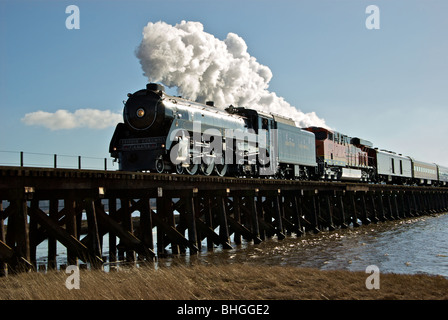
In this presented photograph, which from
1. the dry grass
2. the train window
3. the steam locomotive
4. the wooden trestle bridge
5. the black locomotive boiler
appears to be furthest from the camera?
the train window

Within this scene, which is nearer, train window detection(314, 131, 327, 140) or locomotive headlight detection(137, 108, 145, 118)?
locomotive headlight detection(137, 108, 145, 118)

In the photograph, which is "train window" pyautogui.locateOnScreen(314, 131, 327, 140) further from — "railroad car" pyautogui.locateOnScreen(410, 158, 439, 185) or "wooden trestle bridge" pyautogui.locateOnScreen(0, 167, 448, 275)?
"railroad car" pyautogui.locateOnScreen(410, 158, 439, 185)

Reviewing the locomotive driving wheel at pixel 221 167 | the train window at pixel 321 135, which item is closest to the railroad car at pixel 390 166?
the train window at pixel 321 135

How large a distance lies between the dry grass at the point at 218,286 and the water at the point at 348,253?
4.17 metres

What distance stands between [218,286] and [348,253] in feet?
36.5

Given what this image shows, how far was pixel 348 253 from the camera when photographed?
2055cm

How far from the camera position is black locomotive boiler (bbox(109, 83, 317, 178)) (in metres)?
18.4

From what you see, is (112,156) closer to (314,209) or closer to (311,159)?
(314,209)

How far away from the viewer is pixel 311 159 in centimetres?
3316

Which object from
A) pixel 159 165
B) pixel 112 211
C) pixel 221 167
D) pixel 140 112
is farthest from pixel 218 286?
pixel 221 167

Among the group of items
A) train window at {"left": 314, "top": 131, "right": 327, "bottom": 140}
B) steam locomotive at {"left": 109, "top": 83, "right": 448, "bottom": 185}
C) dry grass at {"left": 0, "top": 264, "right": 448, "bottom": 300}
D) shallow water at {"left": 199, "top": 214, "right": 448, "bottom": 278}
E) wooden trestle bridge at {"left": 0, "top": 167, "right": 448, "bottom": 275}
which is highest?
train window at {"left": 314, "top": 131, "right": 327, "bottom": 140}

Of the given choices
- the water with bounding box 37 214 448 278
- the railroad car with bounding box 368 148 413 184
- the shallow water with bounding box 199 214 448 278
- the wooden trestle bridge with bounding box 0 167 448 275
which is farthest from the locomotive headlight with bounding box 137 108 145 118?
the railroad car with bounding box 368 148 413 184

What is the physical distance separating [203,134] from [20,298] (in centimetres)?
1228
